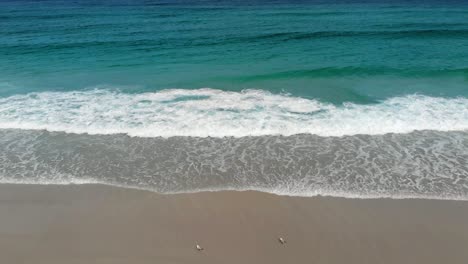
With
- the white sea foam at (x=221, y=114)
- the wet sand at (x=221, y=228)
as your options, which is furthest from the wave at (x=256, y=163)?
the white sea foam at (x=221, y=114)

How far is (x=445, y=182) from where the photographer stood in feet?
29.3

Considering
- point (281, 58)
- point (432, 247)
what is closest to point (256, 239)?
point (432, 247)

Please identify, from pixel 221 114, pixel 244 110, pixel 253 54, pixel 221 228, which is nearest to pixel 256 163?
pixel 221 228

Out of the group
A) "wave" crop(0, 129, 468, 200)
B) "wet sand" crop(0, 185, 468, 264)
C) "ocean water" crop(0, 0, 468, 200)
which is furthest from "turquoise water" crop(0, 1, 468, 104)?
"wet sand" crop(0, 185, 468, 264)

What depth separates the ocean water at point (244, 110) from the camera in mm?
9492

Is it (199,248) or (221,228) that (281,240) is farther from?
(199,248)

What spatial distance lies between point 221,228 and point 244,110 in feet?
21.9

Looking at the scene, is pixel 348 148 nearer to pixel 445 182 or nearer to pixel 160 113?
pixel 445 182

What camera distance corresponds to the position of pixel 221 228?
25.1 feet

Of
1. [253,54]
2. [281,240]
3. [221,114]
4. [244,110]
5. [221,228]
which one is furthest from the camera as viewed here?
[253,54]

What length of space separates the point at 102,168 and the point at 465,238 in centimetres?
935

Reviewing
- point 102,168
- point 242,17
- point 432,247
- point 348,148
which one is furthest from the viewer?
point 242,17

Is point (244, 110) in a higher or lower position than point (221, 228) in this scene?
higher

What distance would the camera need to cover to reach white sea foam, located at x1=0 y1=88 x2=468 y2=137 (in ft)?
39.2
